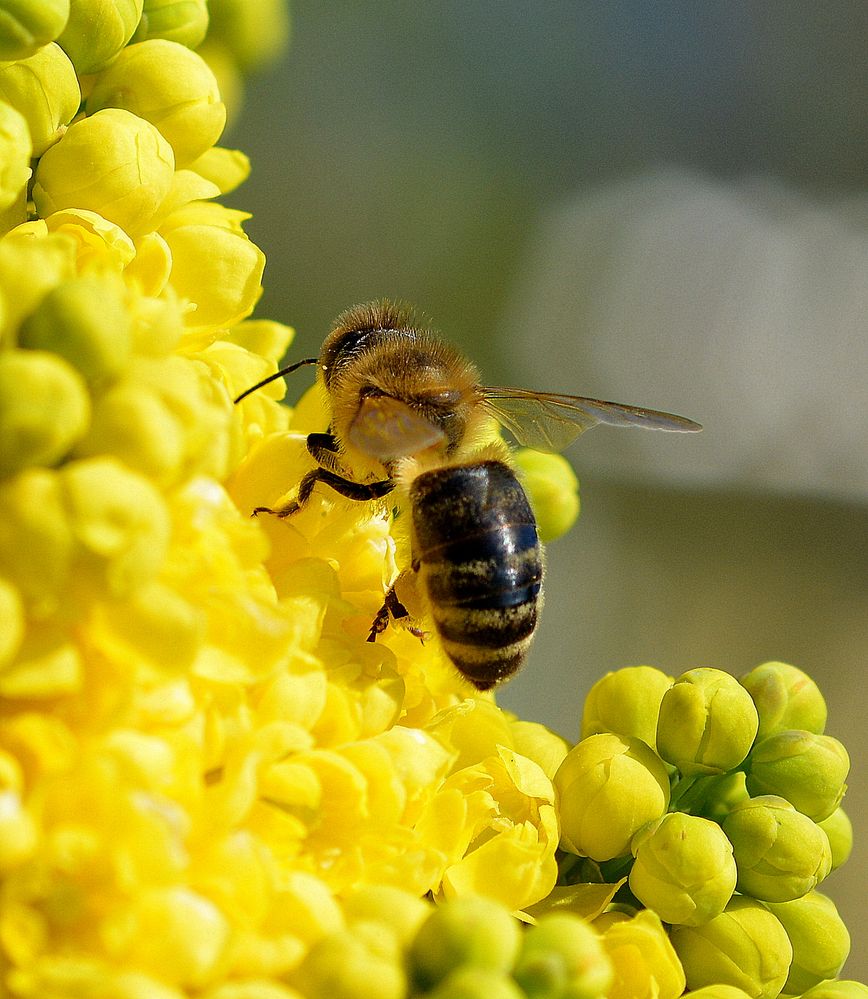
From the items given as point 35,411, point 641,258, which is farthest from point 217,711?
point 641,258

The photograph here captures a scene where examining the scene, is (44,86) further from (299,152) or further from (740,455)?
(740,455)

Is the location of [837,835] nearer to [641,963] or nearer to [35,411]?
[641,963]

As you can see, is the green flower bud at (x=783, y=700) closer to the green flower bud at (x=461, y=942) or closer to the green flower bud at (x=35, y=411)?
the green flower bud at (x=461, y=942)

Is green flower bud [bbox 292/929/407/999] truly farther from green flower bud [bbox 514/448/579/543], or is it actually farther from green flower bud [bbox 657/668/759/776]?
green flower bud [bbox 514/448/579/543]

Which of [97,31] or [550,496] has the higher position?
[97,31]

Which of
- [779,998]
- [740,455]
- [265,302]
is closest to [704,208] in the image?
[740,455]

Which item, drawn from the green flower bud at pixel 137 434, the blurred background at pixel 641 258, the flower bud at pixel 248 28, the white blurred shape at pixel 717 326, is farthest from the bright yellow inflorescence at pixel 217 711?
the white blurred shape at pixel 717 326

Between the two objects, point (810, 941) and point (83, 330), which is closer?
point (83, 330)

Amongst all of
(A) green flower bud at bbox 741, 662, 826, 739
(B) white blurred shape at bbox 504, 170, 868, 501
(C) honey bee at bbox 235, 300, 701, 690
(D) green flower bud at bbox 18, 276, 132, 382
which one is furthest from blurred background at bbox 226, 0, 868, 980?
(D) green flower bud at bbox 18, 276, 132, 382
